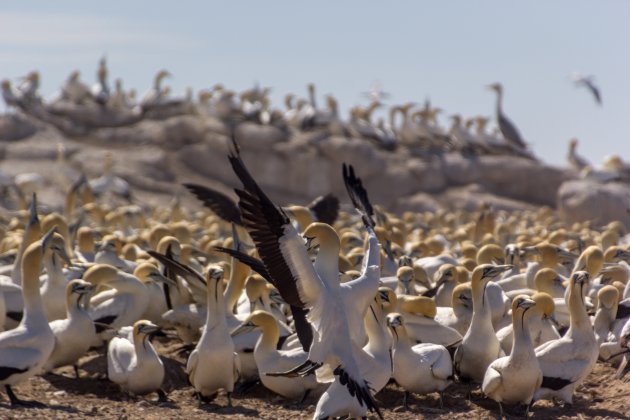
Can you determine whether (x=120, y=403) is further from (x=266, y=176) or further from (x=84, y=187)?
(x=266, y=176)

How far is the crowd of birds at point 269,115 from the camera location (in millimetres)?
29405

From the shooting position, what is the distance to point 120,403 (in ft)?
25.9

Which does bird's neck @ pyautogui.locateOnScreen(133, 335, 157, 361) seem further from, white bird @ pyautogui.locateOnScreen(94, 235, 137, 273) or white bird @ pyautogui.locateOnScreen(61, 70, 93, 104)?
white bird @ pyautogui.locateOnScreen(61, 70, 93, 104)

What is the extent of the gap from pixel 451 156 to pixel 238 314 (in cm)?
1993

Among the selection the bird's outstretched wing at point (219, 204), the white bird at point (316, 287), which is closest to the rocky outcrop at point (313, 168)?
the bird's outstretched wing at point (219, 204)

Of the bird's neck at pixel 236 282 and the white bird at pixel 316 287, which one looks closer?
the white bird at pixel 316 287

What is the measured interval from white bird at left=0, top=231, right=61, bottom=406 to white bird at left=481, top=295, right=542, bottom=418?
283 centimetres

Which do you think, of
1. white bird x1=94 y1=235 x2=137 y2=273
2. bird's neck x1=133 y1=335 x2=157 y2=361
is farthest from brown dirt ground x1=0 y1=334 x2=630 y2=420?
white bird x1=94 y1=235 x2=137 y2=273

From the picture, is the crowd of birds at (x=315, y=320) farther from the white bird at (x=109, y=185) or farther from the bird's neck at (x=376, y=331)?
the white bird at (x=109, y=185)

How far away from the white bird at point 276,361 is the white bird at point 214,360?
19cm

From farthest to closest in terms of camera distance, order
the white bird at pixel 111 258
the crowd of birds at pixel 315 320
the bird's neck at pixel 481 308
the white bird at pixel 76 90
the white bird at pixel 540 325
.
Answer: the white bird at pixel 76 90 → the white bird at pixel 111 258 → the white bird at pixel 540 325 → the bird's neck at pixel 481 308 → the crowd of birds at pixel 315 320

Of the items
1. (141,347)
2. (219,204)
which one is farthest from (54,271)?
(219,204)

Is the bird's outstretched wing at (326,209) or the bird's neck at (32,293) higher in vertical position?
the bird's outstretched wing at (326,209)

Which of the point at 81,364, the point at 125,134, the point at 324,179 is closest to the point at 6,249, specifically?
the point at 81,364
